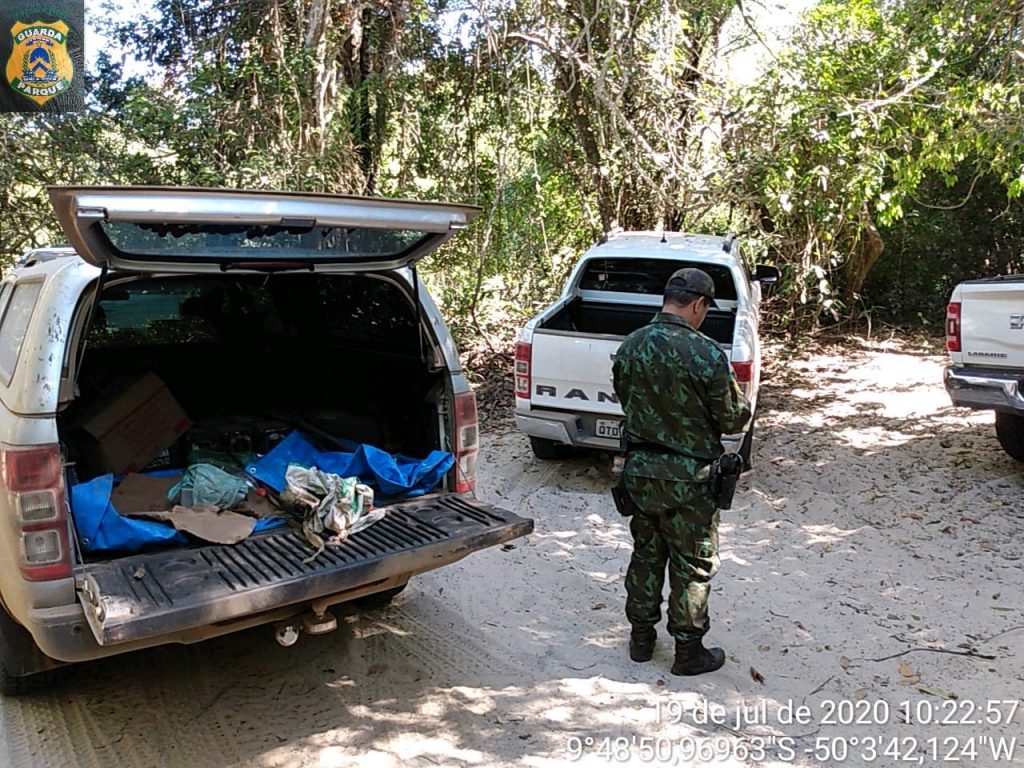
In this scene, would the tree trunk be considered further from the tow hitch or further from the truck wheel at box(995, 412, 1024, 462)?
the tow hitch

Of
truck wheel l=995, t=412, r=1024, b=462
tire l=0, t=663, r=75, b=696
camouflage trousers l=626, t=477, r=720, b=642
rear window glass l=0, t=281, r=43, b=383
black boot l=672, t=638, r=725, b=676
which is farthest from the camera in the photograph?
truck wheel l=995, t=412, r=1024, b=462

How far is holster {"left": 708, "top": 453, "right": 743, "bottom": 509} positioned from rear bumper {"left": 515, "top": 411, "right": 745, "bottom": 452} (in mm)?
2415

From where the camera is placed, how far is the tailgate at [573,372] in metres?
5.94

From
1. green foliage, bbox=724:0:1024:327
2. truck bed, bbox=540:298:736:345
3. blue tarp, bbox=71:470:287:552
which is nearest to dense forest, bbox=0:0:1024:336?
green foliage, bbox=724:0:1024:327

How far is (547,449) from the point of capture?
22.5 feet

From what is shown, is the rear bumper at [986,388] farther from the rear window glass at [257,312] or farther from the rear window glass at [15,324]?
the rear window glass at [15,324]

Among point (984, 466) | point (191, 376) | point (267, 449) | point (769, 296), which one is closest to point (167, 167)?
point (191, 376)

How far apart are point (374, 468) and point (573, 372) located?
2528 millimetres

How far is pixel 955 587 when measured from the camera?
452cm

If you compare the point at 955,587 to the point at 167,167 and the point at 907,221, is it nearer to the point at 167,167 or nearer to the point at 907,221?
the point at 907,221

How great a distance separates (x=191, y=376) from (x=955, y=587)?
14.7ft

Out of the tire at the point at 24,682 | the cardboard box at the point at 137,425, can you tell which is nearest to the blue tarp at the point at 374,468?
the cardboard box at the point at 137,425

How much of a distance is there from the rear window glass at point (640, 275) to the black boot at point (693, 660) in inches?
153

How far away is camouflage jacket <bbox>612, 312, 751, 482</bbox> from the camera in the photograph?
137 inches
